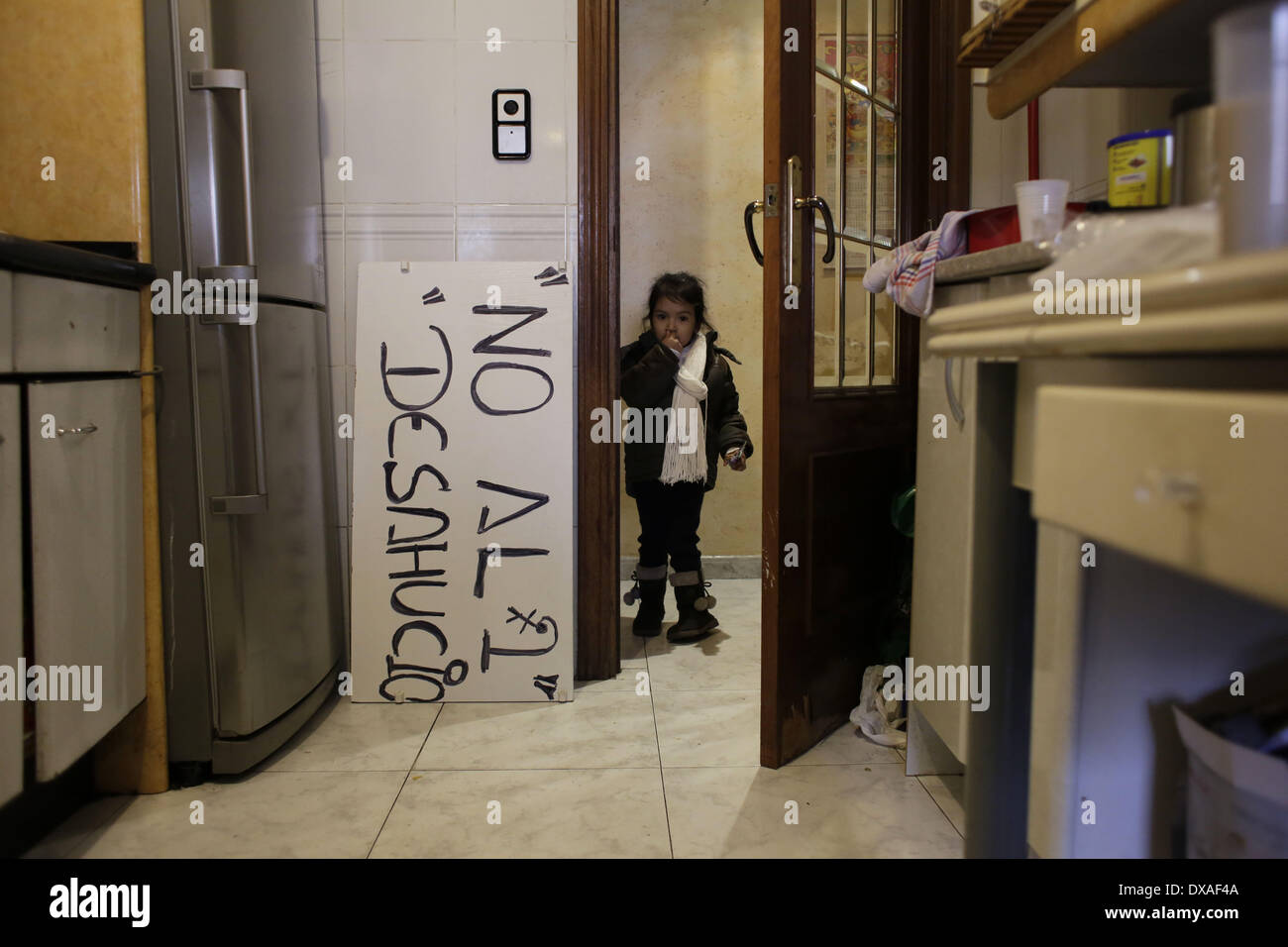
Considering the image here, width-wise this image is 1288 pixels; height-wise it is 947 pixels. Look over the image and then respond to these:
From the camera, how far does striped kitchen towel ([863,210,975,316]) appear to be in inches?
57.7

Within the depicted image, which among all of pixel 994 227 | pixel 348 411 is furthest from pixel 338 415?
pixel 994 227

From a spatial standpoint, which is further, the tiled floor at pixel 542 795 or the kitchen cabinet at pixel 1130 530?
the tiled floor at pixel 542 795

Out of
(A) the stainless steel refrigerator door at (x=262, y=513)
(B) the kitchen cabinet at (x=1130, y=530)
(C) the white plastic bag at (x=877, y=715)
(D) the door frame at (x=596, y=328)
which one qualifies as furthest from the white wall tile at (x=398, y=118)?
(B) the kitchen cabinet at (x=1130, y=530)

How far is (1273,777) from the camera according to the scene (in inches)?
29.8

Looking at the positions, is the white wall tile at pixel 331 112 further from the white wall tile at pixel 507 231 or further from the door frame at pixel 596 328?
the door frame at pixel 596 328

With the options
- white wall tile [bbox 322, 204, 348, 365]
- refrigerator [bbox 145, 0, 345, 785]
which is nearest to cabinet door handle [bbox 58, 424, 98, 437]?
refrigerator [bbox 145, 0, 345, 785]

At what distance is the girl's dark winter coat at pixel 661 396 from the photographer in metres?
2.65

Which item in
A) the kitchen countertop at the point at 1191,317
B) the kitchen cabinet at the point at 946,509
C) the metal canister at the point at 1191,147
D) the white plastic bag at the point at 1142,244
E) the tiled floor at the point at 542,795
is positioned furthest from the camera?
the tiled floor at the point at 542,795

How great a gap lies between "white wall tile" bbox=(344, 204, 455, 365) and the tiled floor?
930 millimetres

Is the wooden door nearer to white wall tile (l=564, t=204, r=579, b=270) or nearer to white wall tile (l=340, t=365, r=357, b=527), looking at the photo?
white wall tile (l=564, t=204, r=579, b=270)

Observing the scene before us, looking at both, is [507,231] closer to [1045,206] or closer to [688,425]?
[688,425]

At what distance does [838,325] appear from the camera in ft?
6.42

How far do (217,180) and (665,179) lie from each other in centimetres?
193
